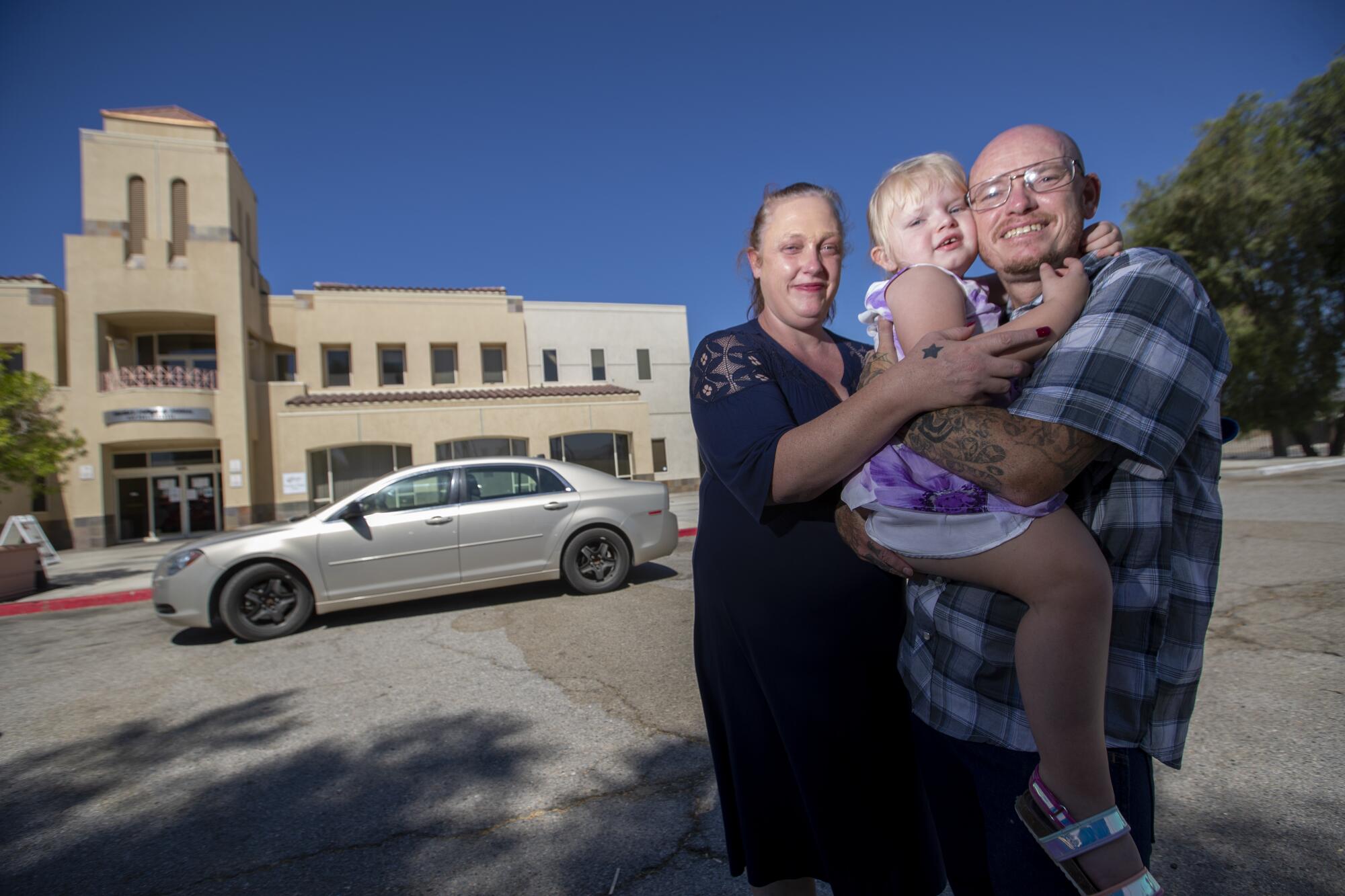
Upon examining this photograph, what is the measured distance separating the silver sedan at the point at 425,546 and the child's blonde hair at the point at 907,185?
6.18m

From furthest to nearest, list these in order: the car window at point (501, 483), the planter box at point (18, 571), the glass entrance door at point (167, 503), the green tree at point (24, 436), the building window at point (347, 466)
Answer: the building window at point (347, 466)
the glass entrance door at point (167, 503)
the green tree at point (24, 436)
the planter box at point (18, 571)
the car window at point (501, 483)

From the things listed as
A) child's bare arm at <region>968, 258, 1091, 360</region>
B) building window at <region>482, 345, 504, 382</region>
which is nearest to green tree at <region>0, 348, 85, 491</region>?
child's bare arm at <region>968, 258, 1091, 360</region>

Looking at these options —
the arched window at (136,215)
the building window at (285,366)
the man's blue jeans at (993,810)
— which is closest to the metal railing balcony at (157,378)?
the building window at (285,366)

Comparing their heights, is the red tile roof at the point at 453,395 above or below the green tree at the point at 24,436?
above

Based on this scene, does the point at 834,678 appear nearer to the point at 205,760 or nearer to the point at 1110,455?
the point at 1110,455

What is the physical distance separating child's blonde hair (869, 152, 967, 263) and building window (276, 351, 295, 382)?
27022 mm

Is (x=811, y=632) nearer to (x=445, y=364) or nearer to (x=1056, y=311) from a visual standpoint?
(x=1056, y=311)

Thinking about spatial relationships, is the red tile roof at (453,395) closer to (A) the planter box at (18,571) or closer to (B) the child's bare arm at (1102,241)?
(A) the planter box at (18,571)

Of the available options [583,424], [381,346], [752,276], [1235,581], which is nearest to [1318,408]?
[1235,581]

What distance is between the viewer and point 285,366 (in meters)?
25.1

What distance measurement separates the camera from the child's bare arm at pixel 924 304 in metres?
1.29

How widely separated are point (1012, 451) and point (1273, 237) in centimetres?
2325

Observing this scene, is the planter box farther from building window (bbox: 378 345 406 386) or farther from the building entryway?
building window (bbox: 378 345 406 386)

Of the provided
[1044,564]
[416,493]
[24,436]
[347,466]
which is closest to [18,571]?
[24,436]
